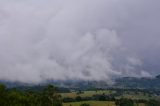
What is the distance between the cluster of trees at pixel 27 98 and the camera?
138m

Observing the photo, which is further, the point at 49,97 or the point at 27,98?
the point at 49,97

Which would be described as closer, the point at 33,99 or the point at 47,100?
the point at 33,99

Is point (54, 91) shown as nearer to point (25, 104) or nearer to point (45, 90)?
point (45, 90)

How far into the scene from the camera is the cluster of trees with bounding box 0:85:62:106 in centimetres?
13750

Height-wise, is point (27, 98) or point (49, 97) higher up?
point (49, 97)

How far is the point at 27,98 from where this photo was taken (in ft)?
480

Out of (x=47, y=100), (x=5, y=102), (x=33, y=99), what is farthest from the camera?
(x=47, y=100)

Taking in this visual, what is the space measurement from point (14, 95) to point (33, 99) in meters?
9.75

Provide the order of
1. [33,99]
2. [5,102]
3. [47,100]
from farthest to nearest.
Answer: [47,100] → [33,99] → [5,102]

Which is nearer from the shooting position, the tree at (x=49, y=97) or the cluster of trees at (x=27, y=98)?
the cluster of trees at (x=27, y=98)

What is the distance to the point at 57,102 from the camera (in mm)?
170125

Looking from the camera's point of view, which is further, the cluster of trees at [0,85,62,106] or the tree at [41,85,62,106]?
the tree at [41,85,62,106]

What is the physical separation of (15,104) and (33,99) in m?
11.4

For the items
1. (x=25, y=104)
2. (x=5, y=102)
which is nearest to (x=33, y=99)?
(x=25, y=104)
